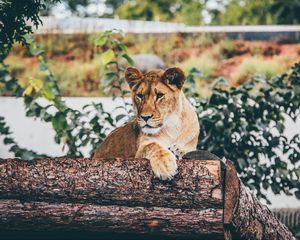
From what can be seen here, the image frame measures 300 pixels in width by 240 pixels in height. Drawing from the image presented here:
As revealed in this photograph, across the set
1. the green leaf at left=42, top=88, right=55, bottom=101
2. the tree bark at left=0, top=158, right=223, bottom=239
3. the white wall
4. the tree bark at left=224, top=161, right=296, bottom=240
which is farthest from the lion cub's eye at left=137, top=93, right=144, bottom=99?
the white wall

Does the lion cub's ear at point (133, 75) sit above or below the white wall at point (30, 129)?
above

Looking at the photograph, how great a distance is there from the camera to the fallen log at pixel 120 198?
4137 millimetres

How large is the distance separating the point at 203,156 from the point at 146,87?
628mm

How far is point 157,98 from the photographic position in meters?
4.81

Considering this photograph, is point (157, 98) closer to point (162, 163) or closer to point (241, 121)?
point (162, 163)

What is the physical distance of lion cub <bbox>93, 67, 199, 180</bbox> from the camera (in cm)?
476

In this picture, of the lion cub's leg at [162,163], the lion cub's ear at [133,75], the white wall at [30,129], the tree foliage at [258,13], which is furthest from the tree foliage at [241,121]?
the tree foliage at [258,13]

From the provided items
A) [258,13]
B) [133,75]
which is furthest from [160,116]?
[258,13]

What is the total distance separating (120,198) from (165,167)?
0.32 meters

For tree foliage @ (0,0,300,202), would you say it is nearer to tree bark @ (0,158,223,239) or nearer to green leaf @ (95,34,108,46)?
green leaf @ (95,34,108,46)

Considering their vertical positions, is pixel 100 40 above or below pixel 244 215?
above

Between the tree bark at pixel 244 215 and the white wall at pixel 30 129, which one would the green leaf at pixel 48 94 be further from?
the tree bark at pixel 244 215

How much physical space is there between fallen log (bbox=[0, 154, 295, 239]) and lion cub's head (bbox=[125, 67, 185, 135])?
0.58 meters

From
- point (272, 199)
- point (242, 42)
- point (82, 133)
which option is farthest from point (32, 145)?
point (242, 42)
